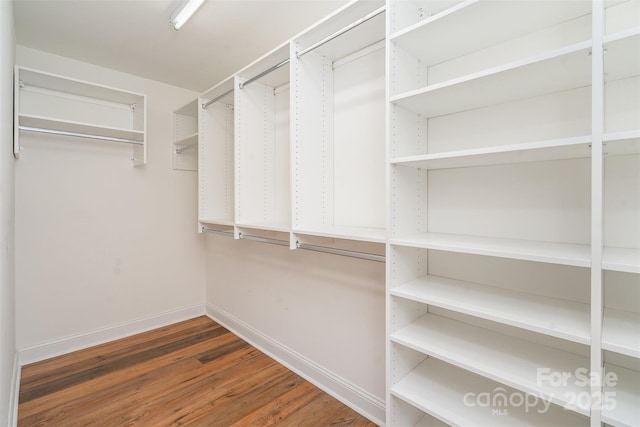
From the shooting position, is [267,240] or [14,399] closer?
[14,399]

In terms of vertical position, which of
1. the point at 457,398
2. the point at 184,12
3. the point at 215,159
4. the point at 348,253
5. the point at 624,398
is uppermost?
the point at 184,12

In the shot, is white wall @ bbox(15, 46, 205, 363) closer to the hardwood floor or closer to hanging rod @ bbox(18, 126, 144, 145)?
hanging rod @ bbox(18, 126, 144, 145)

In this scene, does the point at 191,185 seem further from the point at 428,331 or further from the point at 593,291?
the point at 593,291

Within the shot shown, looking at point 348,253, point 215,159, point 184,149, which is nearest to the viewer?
point 348,253

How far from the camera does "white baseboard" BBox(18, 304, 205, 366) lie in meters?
2.52

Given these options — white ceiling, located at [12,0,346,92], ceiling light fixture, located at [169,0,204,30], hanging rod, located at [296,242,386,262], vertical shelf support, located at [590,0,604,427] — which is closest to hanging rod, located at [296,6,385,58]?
white ceiling, located at [12,0,346,92]

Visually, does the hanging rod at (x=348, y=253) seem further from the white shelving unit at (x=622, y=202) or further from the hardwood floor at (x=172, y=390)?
the hardwood floor at (x=172, y=390)

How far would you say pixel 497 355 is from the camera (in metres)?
1.21

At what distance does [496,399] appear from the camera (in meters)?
1.32

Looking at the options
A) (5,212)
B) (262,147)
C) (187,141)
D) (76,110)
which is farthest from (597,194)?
(76,110)

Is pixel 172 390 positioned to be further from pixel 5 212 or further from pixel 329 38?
pixel 329 38

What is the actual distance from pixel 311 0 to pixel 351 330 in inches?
79.6

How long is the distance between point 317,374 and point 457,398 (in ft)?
3.67

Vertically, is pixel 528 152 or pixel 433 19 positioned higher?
pixel 433 19
